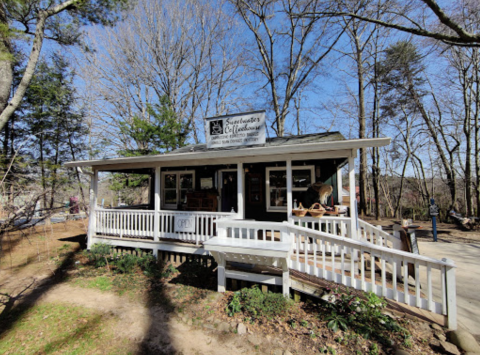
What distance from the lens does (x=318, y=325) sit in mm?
3162

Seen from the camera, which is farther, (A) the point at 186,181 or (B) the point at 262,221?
(A) the point at 186,181

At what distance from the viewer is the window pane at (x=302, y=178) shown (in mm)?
6410

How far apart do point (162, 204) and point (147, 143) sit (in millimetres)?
7684

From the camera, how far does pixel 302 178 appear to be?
6.49m

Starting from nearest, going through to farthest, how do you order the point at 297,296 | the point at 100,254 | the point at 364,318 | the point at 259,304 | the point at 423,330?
the point at 423,330
the point at 364,318
the point at 259,304
the point at 297,296
the point at 100,254

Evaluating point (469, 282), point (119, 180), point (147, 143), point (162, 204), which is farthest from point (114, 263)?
point (147, 143)

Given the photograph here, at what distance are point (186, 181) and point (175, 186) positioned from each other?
0.51m

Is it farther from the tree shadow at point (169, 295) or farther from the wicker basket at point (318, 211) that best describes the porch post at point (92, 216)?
the wicker basket at point (318, 211)

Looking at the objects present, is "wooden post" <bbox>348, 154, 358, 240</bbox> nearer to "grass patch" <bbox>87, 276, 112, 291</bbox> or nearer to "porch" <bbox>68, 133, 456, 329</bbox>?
"porch" <bbox>68, 133, 456, 329</bbox>

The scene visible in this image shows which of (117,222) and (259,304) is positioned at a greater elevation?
(117,222)

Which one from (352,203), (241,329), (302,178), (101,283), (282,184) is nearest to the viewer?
(241,329)

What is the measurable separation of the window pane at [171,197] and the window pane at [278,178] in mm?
3815

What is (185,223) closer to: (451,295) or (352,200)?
(352,200)

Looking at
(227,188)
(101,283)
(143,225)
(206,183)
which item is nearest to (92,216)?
(143,225)
